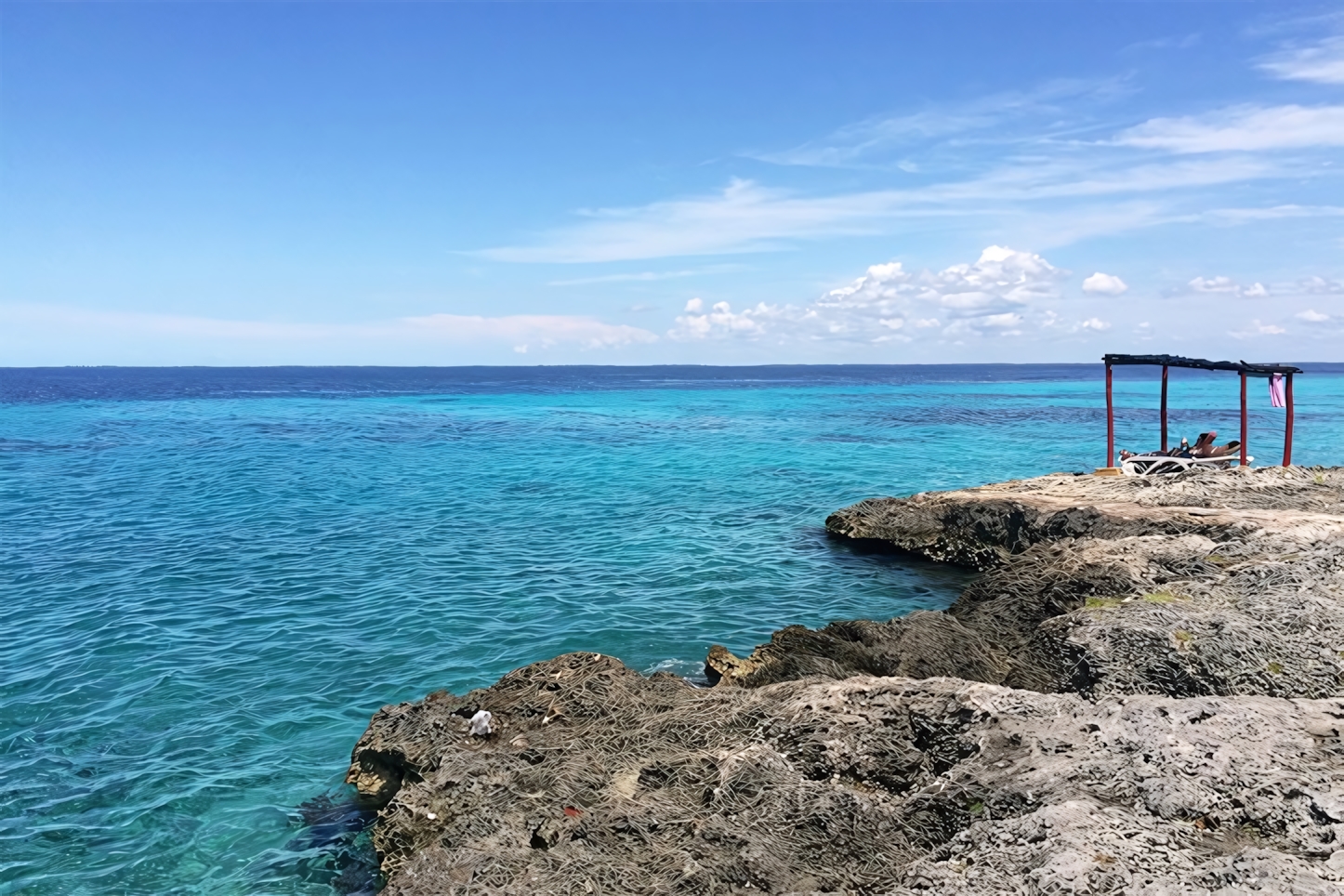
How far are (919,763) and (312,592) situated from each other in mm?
14093

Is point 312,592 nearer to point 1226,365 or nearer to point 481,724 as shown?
point 481,724

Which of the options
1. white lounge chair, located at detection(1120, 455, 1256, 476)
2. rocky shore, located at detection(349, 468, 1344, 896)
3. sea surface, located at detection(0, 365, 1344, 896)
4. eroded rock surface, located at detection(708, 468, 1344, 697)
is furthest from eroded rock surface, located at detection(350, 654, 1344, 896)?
white lounge chair, located at detection(1120, 455, 1256, 476)

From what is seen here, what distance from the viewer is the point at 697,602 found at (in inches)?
683

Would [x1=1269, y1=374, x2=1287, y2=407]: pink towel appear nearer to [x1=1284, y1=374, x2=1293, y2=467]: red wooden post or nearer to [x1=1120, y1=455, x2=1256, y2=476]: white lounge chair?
[x1=1284, y1=374, x2=1293, y2=467]: red wooden post

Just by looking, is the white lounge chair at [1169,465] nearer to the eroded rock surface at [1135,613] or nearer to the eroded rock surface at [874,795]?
the eroded rock surface at [1135,613]

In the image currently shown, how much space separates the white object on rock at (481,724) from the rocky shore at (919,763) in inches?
3.7

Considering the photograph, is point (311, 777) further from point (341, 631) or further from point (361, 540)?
point (361, 540)

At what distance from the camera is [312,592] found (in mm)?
18094

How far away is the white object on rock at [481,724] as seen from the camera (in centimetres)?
935

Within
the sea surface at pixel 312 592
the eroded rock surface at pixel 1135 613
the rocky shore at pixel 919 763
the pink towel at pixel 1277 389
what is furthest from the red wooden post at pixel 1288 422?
the rocky shore at pixel 919 763

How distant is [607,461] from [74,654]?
1076 inches

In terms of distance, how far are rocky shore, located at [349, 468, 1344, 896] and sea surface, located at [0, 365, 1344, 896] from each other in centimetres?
215

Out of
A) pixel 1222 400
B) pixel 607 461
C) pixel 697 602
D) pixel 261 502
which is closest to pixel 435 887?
pixel 697 602

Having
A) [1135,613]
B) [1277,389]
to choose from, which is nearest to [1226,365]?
[1277,389]
